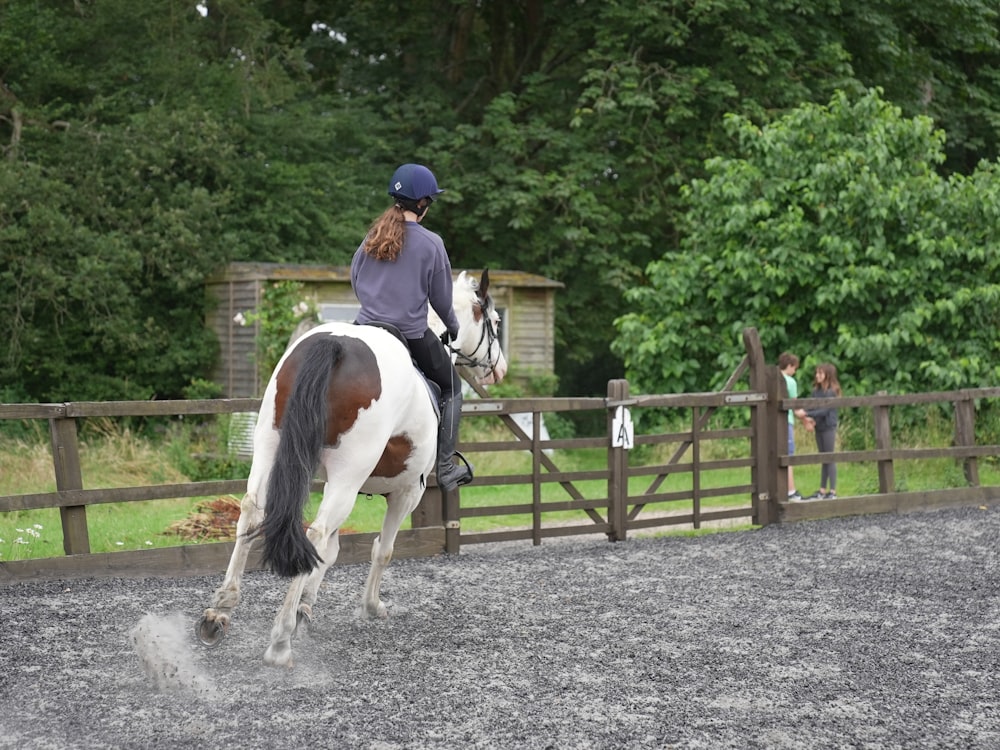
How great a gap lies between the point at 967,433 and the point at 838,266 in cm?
481

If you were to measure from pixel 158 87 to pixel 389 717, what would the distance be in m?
20.2

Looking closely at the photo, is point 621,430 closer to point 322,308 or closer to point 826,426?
point 826,426

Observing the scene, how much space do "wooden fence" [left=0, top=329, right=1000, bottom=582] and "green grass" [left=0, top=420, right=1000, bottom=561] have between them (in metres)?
0.36

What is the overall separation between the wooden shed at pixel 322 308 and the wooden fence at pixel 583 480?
20.2 feet

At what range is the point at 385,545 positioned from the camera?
702 cm

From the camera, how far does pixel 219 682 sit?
17.9 ft

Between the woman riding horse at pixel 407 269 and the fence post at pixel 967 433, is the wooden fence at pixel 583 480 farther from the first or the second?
the woman riding horse at pixel 407 269

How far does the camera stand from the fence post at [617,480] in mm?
10680

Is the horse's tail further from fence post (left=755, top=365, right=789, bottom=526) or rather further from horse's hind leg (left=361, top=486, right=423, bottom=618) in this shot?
fence post (left=755, top=365, right=789, bottom=526)

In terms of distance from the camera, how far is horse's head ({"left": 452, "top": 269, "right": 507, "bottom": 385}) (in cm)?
794

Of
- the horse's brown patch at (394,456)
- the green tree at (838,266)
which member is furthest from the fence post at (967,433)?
the horse's brown patch at (394,456)

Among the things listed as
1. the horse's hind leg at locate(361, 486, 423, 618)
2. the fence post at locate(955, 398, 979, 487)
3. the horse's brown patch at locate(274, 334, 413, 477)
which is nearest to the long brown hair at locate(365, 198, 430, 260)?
the horse's brown patch at locate(274, 334, 413, 477)

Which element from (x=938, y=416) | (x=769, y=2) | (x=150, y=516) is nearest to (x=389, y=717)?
(x=150, y=516)

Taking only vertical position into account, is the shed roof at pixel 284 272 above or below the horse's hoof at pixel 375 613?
above
